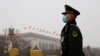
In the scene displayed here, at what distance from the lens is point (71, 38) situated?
1.26 m

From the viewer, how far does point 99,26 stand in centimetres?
251

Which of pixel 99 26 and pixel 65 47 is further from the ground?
pixel 99 26

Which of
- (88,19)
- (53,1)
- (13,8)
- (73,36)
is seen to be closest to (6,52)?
(13,8)

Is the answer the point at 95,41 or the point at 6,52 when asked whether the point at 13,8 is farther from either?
the point at 95,41

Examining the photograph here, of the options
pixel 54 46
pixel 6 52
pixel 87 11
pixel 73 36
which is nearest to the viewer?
pixel 73 36

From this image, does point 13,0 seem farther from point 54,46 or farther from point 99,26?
point 99,26

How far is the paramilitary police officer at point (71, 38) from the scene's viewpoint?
Answer: 1236 mm

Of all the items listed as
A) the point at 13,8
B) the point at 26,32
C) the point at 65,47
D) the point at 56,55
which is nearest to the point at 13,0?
the point at 13,8

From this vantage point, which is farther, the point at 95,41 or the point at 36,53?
the point at 95,41

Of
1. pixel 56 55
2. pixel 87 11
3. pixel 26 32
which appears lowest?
pixel 56 55

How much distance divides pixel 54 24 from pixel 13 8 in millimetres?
412

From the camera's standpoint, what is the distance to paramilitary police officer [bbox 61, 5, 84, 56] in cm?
124

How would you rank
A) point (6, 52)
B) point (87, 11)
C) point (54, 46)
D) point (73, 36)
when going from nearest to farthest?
point (73, 36), point (6, 52), point (54, 46), point (87, 11)

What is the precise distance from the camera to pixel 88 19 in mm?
2467
